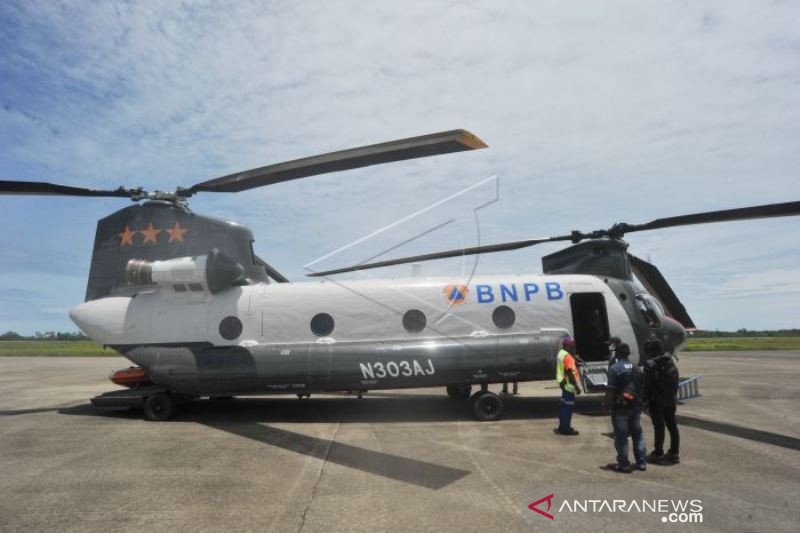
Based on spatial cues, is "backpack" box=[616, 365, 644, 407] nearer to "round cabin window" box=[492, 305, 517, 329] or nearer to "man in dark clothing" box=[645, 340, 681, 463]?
"man in dark clothing" box=[645, 340, 681, 463]

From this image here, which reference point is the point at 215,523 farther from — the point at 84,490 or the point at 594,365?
the point at 594,365

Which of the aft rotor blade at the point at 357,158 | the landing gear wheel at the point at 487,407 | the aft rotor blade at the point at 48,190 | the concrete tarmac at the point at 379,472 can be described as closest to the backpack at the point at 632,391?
the concrete tarmac at the point at 379,472

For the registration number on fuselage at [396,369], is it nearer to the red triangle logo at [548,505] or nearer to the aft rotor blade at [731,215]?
the red triangle logo at [548,505]

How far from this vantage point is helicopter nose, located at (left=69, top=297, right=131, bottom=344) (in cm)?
1050

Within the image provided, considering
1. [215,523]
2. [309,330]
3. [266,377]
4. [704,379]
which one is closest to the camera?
[215,523]

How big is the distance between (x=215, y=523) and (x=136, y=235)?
27.4 feet

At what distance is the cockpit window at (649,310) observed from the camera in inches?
414

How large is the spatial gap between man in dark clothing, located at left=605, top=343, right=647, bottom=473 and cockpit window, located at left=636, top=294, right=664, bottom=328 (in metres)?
4.86

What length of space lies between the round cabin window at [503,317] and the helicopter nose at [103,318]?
8.11 m

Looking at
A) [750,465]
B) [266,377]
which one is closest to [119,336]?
[266,377]

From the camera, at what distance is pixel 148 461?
22.4 ft

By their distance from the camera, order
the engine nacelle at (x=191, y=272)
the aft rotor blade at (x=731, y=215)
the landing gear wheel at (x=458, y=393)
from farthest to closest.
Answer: the landing gear wheel at (x=458, y=393) < the engine nacelle at (x=191, y=272) < the aft rotor blade at (x=731, y=215)

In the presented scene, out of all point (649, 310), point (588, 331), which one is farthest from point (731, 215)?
point (588, 331)

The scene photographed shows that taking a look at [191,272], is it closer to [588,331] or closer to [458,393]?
[458,393]
